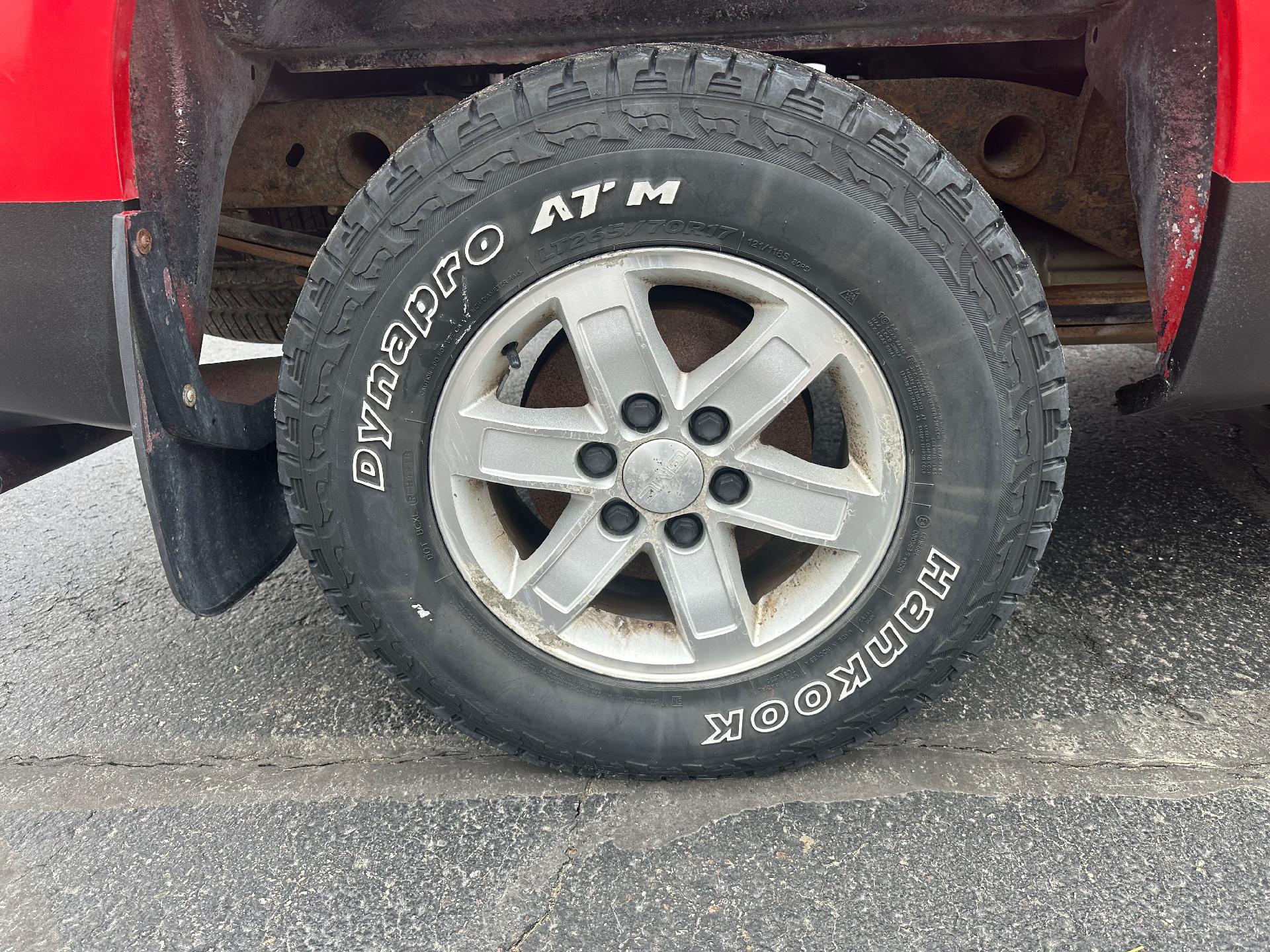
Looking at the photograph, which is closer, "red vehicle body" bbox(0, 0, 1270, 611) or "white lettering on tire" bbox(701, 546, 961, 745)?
"red vehicle body" bbox(0, 0, 1270, 611)

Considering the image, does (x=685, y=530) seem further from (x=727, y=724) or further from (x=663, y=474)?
(x=727, y=724)

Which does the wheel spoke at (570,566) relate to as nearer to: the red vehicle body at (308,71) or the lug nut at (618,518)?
the lug nut at (618,518)

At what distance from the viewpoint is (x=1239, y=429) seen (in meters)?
2.96

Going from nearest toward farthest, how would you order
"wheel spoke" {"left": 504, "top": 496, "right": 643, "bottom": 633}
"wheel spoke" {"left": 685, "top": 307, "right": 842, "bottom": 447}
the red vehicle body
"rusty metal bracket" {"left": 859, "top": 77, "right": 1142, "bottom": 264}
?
the red vehicle body < "wheel spoke" {"left": 685, "top": 307, "right": 842, "bottom": 447} < "wheel spoke" {"left": 504, "top": 496, "right": 643, "bottom": 633} < "rusty metal bracket" {"left": 859, "top": 77, "right": 1142, "bottom": 264}

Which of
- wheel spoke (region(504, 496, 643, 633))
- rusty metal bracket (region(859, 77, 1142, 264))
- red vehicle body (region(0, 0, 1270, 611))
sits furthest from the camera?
rusty metal bracket (region(859, 77, 1142, 264))

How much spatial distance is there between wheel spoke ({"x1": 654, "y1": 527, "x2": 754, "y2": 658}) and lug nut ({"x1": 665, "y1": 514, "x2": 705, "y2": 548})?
0.01 m

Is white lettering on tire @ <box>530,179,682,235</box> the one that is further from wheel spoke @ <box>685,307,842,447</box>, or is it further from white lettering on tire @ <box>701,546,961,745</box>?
white lettering on tire @ <box>701,546,961,745</box>

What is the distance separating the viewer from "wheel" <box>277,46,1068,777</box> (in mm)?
1330

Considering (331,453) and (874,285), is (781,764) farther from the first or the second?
(331,453)

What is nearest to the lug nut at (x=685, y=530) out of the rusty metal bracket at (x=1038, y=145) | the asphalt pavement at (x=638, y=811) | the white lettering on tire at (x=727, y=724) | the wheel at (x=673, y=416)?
the wheel at (x=673, y=416)

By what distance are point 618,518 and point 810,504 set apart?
33 centimetres

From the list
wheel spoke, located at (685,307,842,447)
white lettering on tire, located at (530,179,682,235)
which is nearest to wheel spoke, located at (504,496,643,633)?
wheel spoke, located at (685,307,842,447)

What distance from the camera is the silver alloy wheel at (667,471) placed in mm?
1403

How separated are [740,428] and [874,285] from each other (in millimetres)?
306
